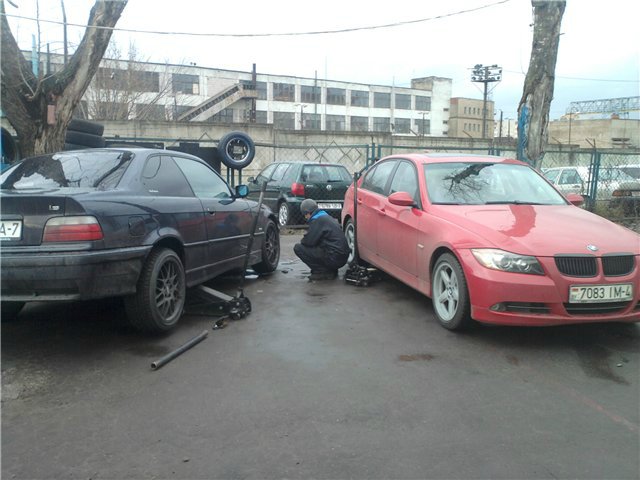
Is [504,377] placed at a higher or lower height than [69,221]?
lower

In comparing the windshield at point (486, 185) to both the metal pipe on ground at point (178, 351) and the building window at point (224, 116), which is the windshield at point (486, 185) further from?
the building window at point (224, 116)

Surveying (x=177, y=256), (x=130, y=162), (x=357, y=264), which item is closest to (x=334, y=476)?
(x=177, y=256)

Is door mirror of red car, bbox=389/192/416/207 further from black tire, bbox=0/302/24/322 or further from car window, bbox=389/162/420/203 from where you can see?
black tire, bbox=0/302/24/322

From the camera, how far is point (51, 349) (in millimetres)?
4176

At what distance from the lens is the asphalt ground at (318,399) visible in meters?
2.63

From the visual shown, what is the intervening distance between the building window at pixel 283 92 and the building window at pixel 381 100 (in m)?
14.5

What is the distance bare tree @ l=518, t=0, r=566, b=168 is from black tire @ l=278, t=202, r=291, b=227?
484 centimetres

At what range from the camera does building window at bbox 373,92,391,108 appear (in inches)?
3145

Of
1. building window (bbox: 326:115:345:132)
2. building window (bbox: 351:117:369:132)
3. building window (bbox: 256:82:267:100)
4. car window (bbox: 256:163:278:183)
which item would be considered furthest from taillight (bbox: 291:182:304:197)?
building window (bbox: 351:117:369:132)

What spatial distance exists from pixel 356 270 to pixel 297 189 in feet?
15.2

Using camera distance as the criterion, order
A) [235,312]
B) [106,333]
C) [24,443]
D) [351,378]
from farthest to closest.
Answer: [235,312], [106,333], [351,378], [24,443]

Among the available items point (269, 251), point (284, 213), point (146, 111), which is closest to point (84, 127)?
point (284, 213)

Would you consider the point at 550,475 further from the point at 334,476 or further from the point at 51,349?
the point at 51,349

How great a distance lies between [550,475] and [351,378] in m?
1.44
